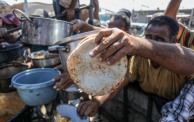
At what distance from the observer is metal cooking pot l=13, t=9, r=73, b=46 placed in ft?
6.08

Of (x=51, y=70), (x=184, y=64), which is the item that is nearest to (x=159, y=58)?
(x=184, y=64)

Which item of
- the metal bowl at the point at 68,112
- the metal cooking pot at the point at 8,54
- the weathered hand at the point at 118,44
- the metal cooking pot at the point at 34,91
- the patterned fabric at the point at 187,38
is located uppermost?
the weathered hand at the point at 118,44

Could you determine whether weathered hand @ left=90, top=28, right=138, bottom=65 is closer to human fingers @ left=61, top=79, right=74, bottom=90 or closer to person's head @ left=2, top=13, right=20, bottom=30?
human fingers @ left=61, top=79, right=74, bottom=90

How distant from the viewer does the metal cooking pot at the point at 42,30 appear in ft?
6.08

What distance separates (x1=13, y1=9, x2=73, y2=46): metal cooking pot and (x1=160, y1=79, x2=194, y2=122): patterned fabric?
6.01 ft

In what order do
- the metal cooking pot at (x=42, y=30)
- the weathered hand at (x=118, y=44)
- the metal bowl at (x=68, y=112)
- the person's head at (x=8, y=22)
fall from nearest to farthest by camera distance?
the weathered hand at (x=118, y=44) < the metal bowl at (x=68, y=112) < the metal cooking pot at (x=42, y=30) < the person's head at (x=8, y=22)

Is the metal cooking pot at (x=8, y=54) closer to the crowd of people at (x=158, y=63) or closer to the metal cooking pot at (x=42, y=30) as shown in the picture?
the metal cooking pot at (x=42, y=30)

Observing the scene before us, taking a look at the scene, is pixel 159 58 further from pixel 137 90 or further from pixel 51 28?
pixel 51 28

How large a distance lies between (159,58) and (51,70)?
6.29 feet

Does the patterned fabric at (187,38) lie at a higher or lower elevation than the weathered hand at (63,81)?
higher

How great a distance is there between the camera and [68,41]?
1367 mm

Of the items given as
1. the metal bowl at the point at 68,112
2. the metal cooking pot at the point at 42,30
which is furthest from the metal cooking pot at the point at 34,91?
the metal cooking pot at the point at 42,30

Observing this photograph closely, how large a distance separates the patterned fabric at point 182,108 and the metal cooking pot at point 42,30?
1.83 meters

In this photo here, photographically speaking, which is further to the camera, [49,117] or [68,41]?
[49,117]
